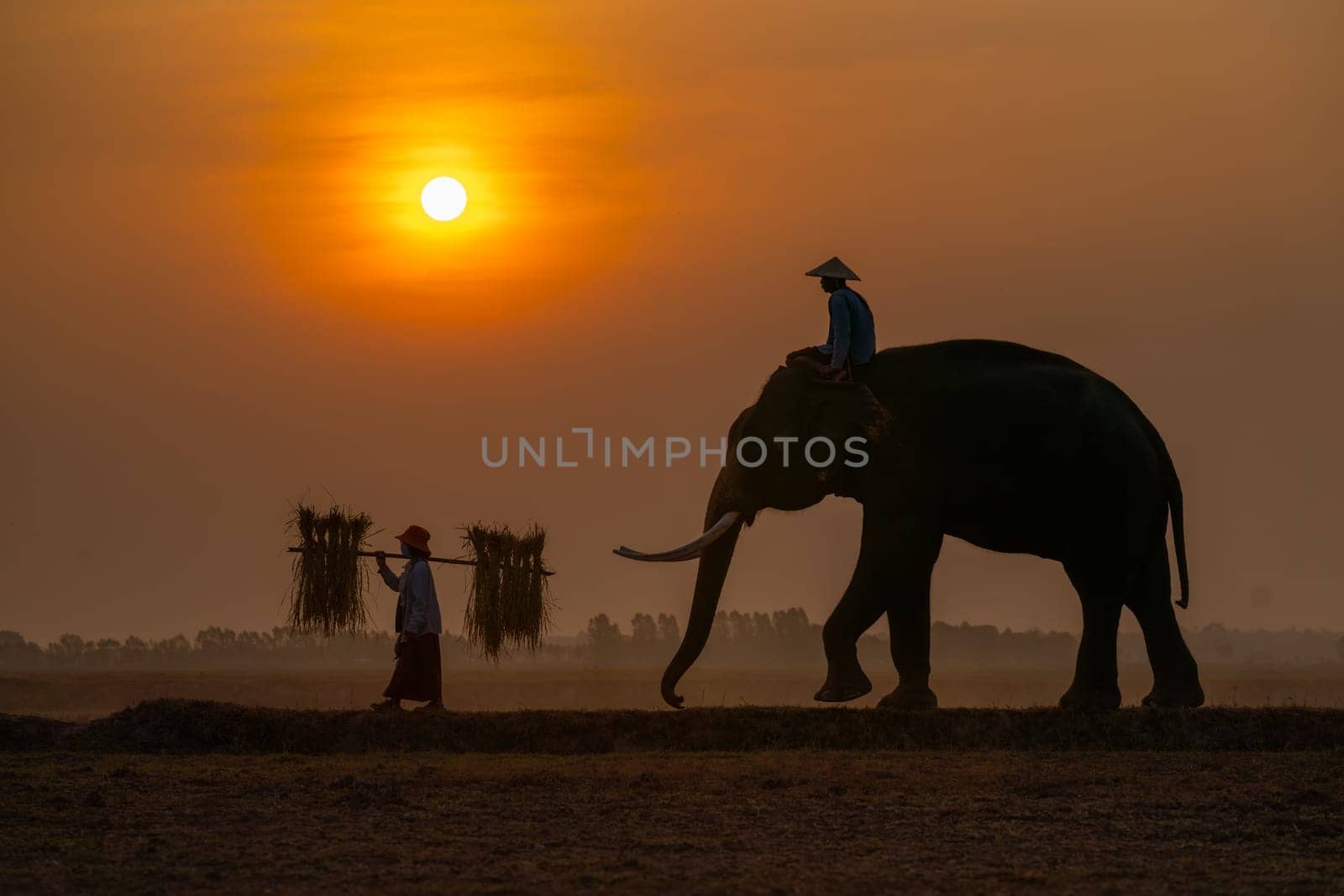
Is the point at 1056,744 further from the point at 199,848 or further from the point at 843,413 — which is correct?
the point at 199,848

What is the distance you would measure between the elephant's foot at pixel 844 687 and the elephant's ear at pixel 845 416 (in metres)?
2.12

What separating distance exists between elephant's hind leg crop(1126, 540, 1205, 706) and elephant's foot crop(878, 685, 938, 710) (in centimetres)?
238

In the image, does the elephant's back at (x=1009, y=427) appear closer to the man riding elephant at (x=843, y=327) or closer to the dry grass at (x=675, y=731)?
the man riding elephant at (x=843, y=327)

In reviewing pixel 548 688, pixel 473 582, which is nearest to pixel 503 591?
pixel 473 582

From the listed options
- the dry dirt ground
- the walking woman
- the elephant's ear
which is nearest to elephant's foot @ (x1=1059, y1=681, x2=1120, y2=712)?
the dry dirt ground

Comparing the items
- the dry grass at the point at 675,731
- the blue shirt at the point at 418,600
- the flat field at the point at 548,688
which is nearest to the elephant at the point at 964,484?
the dry grass at the point at 675,731

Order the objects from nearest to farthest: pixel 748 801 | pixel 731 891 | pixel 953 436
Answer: pixel 731 891, pixel 748 801, pixel 953 436

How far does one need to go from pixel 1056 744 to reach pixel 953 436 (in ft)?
10.8

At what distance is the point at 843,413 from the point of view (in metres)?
19.9

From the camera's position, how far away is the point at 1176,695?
20.7 metres

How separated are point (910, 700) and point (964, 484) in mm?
2270

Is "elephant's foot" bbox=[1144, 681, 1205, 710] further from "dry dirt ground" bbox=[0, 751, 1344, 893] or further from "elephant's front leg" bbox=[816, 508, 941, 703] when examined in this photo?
"elephant's front leg" bbox=[816, 508, 941, 703]

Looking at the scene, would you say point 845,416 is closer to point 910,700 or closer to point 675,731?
point 910,700

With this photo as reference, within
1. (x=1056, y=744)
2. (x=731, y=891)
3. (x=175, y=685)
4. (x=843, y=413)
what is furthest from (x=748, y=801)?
(x=175, y=685)
